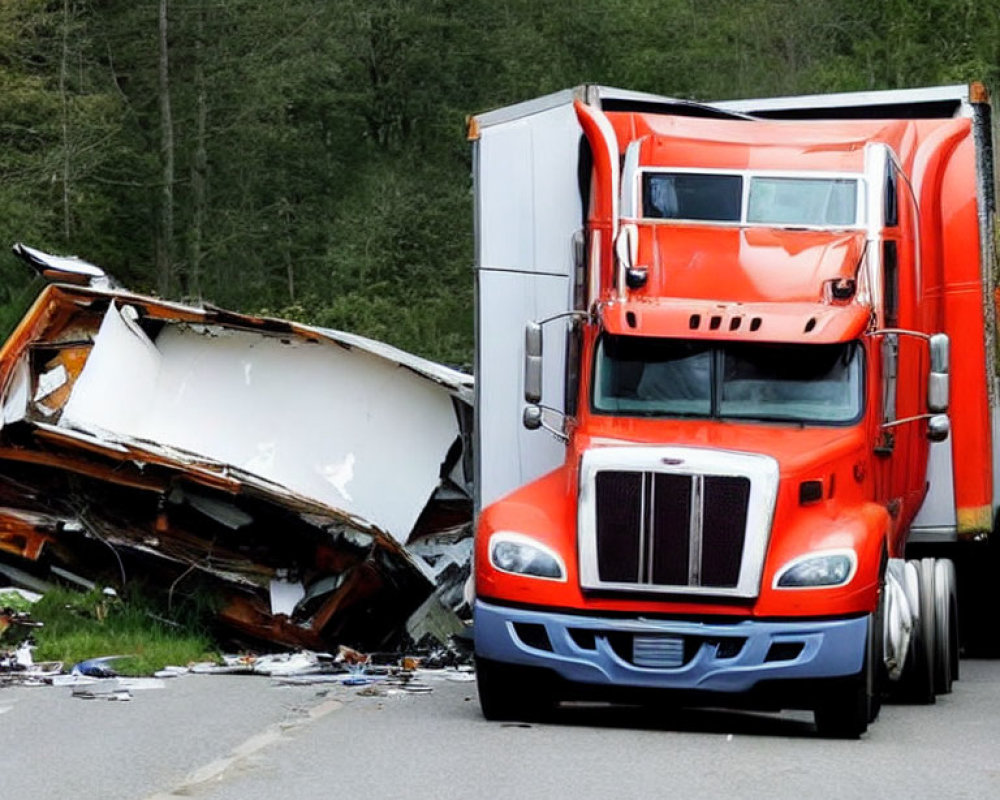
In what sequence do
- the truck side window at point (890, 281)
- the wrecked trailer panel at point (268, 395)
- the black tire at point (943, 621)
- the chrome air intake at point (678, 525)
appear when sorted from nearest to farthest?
1. the chrome air intake at point (678, 525)
2. the truck side window at point (890, 281)
3. the black tire at point (943, 621)
4. the wrecked trailer panel at point (268, 395)

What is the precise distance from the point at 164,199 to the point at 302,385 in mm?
34149

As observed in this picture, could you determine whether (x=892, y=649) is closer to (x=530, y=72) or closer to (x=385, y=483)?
(x=385, y=483)

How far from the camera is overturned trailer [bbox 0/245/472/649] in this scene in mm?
17672

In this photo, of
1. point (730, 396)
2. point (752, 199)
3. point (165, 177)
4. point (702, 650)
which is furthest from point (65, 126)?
point (702, 650)

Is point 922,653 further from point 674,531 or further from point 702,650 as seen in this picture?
point 674,531

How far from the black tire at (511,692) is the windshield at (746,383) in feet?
5.84

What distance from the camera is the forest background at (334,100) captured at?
47.0 metres

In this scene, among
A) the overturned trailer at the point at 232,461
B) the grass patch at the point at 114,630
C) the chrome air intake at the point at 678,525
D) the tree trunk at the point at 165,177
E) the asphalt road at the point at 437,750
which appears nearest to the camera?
the asphalt road at the point at 437,750

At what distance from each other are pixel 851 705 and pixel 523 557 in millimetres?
1969

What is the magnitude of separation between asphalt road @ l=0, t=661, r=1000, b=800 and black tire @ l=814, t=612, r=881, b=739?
0.39 ft

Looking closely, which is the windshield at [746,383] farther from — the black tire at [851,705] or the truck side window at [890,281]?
the black tire at [851,705]

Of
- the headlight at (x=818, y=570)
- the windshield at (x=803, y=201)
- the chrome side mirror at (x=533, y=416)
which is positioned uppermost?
the windshield at (x=803, y=201)

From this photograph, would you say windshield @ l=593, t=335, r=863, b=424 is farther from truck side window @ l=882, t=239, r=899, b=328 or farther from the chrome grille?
the chrome grille

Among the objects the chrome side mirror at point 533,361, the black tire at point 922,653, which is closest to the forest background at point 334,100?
the black tire at point 922,653
